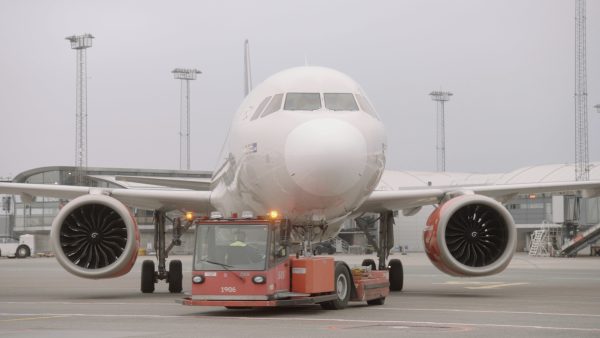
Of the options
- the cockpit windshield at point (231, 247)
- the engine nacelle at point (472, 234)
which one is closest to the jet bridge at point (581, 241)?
the engine nacelle at point (472, 234)

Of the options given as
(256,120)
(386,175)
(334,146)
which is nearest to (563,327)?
(334,146)

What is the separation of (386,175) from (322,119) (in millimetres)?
82026

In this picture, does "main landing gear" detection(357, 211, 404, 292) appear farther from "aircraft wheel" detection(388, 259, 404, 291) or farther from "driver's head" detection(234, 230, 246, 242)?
"driver's head" detection(234, 230, 246, 242)

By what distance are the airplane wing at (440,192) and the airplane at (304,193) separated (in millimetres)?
32

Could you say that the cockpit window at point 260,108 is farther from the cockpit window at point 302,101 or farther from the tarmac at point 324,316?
the tarmac at point 324,316

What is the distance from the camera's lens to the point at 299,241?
21.8m

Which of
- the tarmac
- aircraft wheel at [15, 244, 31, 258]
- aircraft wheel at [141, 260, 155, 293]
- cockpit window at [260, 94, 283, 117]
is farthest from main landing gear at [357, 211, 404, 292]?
aircraft wheel at [15, 244, 31, 258]

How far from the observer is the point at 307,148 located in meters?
17.7

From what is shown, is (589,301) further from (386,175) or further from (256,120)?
(386,175)

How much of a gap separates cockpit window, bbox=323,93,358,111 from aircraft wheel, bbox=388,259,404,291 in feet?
22.7

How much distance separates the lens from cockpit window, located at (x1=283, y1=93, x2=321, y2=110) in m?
19.2

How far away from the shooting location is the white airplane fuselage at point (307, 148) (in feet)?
58.6

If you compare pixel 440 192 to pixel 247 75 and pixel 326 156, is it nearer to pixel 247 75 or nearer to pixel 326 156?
pixel 326 156

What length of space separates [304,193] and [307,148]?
104cm
